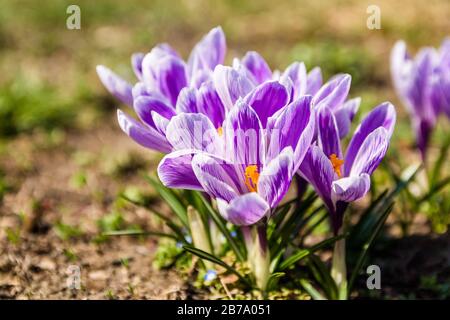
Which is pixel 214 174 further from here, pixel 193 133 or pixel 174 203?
pixel 174 203

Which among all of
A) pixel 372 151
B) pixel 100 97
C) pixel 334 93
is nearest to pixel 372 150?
pixel 372 151

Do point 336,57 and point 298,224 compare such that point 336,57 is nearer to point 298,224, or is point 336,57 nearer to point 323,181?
point 298,224

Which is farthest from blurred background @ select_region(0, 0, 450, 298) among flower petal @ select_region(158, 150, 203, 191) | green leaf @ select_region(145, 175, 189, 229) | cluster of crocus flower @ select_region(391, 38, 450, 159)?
flower petal @ select_region(158, 150, 203, 191)

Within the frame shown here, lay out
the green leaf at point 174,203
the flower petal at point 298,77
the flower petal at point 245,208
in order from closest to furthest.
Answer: the flower petal at point 245,208
the flower petal at point 298,77
the green leaf at point 174,203

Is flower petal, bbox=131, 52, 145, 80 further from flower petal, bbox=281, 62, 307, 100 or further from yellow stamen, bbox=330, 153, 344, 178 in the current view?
yellow stamen, bbox=330, 153, 344, 178

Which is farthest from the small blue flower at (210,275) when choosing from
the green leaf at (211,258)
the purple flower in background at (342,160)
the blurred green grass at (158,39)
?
the blurred green grass at (158,39)

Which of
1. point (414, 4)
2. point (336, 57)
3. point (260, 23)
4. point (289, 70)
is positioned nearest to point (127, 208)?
point (289, 70)

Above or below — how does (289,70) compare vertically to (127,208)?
above

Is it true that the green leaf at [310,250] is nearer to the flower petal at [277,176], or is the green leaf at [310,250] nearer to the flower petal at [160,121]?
the flower petal at [277,176]
